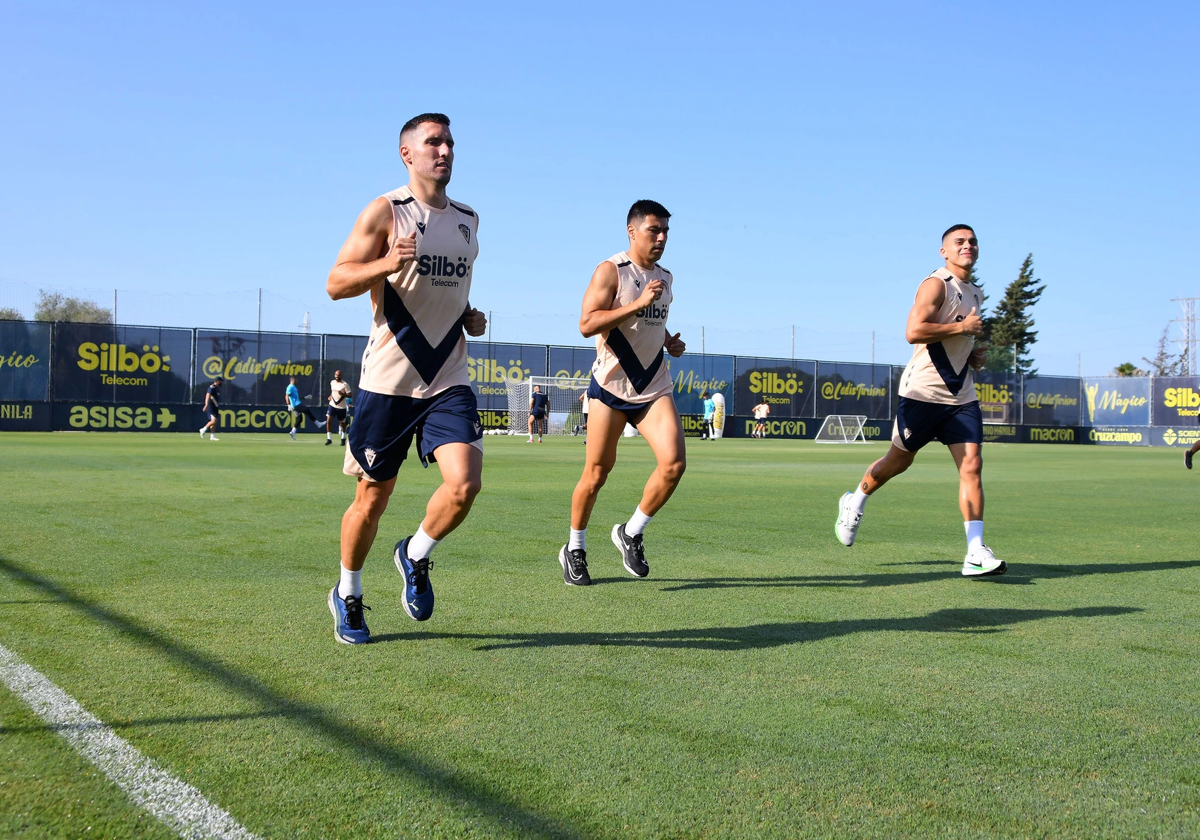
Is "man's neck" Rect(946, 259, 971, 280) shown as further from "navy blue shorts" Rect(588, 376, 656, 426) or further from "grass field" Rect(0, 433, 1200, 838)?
"navy blue shorts" Rect(588, 376, 656, 426)

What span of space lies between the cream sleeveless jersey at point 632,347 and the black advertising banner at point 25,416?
34068 mm

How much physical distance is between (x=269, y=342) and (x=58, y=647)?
36.5 meters

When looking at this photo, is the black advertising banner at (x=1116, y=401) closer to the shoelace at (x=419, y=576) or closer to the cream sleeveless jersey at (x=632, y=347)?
the cream sleeveless jersey at (x=632, y=347)

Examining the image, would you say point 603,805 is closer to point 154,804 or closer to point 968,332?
point 154,804

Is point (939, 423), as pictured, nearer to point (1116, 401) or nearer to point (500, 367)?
point (500, 367)

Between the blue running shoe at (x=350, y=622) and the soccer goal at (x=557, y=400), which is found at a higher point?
the soccer goal at (x=557, y=400)

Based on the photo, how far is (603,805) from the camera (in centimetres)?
248

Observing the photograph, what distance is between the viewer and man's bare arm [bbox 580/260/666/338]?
6.00 m

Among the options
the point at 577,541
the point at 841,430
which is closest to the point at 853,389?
the point at 841,430

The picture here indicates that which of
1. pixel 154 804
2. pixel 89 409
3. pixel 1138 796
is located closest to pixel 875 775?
pixel 1138 796

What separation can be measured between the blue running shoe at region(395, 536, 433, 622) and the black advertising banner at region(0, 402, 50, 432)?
35.2m

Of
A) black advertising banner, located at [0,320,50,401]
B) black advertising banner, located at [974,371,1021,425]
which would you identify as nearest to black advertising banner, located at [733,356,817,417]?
black advertising banner, located at [974,371,1021,425]

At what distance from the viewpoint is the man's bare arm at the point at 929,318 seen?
6.71m

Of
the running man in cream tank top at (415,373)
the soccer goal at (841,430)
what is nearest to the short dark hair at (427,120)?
the running man in cream tank top at (415,373)
